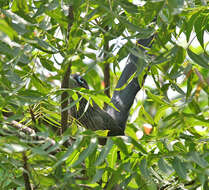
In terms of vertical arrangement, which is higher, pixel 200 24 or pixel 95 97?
pixel 200 24

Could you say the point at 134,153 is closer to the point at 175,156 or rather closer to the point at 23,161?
the point at 175,156

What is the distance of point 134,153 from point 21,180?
0.29 meters

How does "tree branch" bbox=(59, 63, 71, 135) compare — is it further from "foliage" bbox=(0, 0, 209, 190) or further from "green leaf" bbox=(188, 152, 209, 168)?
"green leaf" bbox=(188, 152, 209, 168)

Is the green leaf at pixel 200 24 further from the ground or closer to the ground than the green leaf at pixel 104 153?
further from the ground

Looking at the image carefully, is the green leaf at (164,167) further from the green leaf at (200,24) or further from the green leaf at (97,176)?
the green leaf at (200,24)

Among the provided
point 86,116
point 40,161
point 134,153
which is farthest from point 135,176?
point 86,116

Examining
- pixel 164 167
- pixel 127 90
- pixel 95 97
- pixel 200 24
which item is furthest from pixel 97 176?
pixel 127 90

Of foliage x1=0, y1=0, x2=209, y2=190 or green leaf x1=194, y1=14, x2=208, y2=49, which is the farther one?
green leaf x1=194, y1=14, x2=208, y2=49

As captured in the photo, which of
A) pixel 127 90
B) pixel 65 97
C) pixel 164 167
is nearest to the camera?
pixel 164 167

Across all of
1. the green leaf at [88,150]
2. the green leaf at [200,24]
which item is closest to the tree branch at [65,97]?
the green leaf at [88,150]

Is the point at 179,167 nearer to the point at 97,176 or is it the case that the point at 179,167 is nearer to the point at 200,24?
the point at 97,176

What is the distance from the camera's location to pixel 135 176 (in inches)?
31.3

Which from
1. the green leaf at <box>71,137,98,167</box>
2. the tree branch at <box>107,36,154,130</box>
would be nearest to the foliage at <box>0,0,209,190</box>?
the green leaf at <box>71,137,98,167</box>

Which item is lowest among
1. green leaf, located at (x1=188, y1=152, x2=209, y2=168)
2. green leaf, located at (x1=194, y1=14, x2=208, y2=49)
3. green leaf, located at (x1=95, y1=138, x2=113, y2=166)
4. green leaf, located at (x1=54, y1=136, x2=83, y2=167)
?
green leaf, located at (x1=188, y1=152, x2=209, y2=168)
